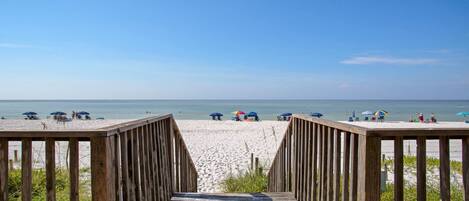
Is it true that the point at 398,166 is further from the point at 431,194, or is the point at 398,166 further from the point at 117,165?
the point at 431,194

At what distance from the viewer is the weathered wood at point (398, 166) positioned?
2.28 meters

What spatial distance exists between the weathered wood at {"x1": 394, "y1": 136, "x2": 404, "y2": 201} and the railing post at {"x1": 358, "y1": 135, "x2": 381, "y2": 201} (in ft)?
0.63

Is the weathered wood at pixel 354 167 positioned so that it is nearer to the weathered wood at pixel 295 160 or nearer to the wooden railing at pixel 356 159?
the wooden railing at pixel 356 159

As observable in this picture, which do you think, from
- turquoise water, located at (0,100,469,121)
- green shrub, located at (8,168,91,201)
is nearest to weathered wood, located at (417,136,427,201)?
green shrub, located at (8,168,91,201)

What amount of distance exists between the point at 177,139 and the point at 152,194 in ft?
5.67

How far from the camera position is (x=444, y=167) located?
232cm

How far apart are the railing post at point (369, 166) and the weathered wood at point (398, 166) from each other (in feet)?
0.63

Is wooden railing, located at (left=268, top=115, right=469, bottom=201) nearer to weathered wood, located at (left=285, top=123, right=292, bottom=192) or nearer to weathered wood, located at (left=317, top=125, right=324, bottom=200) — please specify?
weathered wood, located at (left=317, top=125, right=324, bottom=200)

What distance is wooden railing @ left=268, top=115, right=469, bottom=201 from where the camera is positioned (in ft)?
7.25

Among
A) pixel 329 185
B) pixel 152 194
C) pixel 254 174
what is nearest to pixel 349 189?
pixel 329 185

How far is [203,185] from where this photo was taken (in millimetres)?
8859

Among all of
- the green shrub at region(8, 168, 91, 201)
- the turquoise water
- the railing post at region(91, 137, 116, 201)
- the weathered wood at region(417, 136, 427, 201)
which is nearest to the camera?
the railing post at region(91, 137, 116, 201)

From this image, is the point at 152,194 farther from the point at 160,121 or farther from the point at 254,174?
the point at 254,174

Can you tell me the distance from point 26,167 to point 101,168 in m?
0.56
